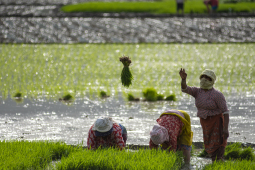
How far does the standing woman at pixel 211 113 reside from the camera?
506cm

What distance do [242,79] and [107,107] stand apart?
542 centimetres

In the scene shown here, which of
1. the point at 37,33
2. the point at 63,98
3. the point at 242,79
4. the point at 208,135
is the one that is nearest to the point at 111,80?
the point at 63,98

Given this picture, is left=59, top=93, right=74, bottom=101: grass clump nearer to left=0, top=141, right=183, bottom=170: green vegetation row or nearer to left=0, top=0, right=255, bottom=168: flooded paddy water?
left=0, top=0, right=255, bottom=168: flooded paddy water

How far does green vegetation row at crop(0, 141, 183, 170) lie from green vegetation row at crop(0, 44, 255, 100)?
4.95 meters

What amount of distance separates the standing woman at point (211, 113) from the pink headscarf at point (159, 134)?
0.56 m

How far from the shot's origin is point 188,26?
2448cm

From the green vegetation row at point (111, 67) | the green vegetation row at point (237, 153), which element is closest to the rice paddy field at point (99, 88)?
the green vegetation row at point (111, 67)

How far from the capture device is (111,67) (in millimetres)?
15188

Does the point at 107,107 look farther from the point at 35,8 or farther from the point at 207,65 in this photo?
the point at 35,8

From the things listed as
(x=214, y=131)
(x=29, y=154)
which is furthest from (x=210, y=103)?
(x=29, y=154)

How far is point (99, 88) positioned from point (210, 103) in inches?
254

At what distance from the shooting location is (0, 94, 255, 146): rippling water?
21.7ft

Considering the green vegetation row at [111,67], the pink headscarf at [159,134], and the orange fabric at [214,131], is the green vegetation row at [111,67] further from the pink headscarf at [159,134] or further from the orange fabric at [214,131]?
the pink headscarf at [159,134]

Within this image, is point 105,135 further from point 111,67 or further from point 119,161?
point 111,67
